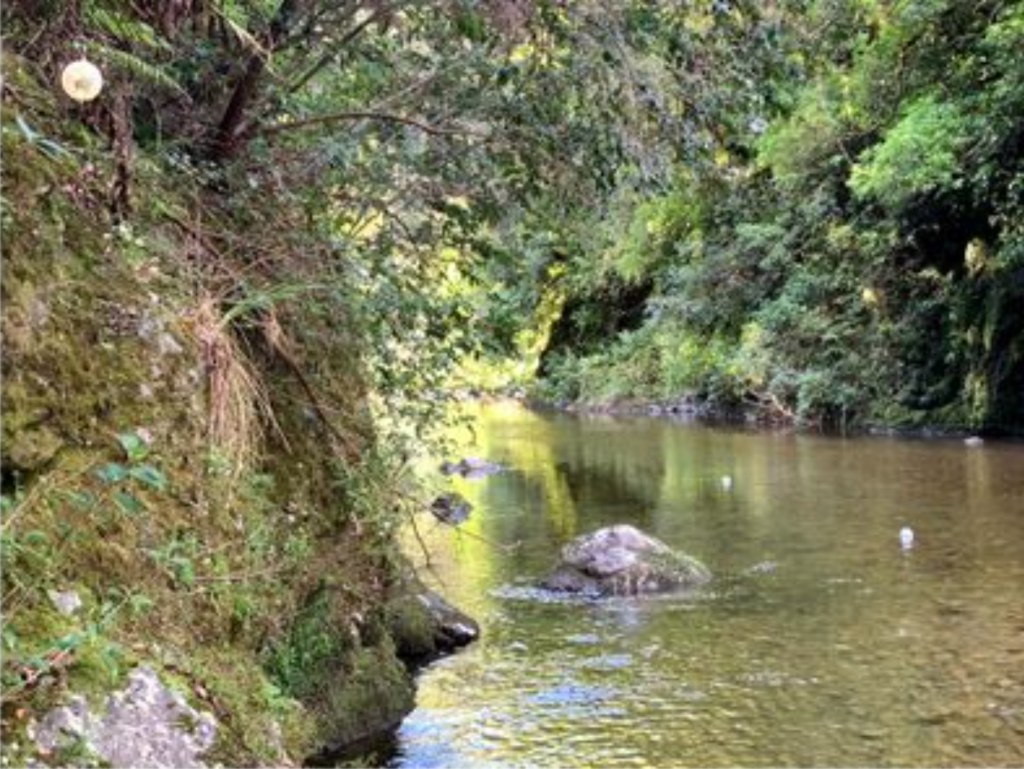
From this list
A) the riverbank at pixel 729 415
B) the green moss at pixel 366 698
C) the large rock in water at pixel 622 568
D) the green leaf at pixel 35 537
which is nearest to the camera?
the green leaf at pixel 35 537

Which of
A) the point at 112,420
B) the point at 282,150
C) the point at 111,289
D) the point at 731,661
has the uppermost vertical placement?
the point at 282,150

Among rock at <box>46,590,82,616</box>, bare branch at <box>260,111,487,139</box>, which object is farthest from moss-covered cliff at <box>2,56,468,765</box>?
bare branch at <box>260,111,487,139</box>

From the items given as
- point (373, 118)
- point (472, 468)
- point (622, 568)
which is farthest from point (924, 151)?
point (373, 118)

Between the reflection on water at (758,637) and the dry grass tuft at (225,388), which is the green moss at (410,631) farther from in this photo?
the dry grass tuft at (225,388)

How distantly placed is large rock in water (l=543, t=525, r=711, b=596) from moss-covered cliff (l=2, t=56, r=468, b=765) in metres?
3.73

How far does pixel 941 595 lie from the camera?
9961 mm

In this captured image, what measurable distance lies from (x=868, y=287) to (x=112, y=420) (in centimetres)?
2434

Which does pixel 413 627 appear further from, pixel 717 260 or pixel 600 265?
pixel 600 265

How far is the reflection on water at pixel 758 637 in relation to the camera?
6879 millimetres

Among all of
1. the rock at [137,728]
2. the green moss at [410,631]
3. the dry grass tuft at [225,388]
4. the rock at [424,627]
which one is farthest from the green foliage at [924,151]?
the rock at [137,728]

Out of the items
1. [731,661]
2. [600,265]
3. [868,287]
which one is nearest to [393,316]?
[731,661]

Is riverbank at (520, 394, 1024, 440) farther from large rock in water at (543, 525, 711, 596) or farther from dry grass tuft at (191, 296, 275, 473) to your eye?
dry grass tuft at (191, 296, 275, 473)

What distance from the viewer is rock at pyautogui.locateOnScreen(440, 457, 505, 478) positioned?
20062 millimetres

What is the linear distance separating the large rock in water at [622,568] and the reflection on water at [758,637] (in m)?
0.29
